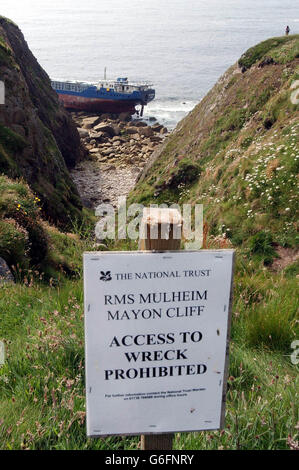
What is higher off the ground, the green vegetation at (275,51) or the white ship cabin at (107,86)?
the white ship cabin at (107,86)

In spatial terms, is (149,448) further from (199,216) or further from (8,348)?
(199,216)

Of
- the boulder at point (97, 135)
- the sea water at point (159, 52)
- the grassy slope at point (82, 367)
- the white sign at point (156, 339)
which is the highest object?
the sea water at point (159, 52)

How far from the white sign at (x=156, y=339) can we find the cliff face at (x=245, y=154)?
8.62 m

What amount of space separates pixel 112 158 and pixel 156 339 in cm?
4000

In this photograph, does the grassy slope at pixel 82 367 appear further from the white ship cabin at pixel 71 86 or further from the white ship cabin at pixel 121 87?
the white ship cabin at pixel 71 86

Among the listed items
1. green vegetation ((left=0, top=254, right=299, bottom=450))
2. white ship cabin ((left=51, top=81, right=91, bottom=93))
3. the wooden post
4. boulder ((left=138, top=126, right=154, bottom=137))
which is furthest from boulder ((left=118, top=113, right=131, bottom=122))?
the wooden post

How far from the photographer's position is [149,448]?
2.65m

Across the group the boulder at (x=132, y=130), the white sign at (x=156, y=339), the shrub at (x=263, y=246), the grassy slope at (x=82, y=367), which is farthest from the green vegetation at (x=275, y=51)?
the white sign at (x=156, y=339)

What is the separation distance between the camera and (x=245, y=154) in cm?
1570

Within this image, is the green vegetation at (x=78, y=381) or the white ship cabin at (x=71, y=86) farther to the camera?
the white ship cabin at (x=71, y=86)

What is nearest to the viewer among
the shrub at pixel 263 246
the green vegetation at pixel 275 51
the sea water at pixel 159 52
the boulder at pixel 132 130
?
the shrub at pixel 263 246

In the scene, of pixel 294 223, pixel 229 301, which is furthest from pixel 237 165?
pixel 229 301

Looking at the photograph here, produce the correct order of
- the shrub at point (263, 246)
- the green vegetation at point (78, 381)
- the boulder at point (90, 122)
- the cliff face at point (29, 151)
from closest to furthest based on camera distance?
the green vegetation at point (78, 381) → the shrub at point (263, 246) → the cliff face at point (29, 151) → the boulder at point (90, 122)

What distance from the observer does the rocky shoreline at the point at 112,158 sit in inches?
1310
